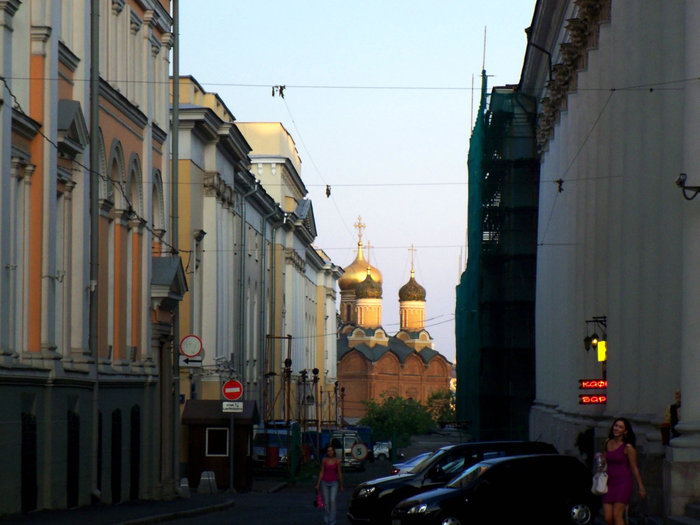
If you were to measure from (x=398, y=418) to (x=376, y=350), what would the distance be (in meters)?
30.9

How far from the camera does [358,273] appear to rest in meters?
180

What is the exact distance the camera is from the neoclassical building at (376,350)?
169 metres

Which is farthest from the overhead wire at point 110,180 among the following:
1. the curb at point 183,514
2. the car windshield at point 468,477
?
the car windshield at point 468,477

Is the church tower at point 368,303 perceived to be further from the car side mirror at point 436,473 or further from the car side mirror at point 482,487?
the car side mirror at point 482,487

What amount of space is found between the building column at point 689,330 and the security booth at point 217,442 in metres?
24.3

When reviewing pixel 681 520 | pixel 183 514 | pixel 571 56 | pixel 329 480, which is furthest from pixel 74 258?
pixel 571 56

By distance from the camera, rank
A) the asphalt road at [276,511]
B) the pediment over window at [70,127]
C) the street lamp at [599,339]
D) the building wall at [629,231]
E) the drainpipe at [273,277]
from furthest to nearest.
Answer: the drainpipe at [273,277] < the street lamp at [599,339] < the asphalt road at [276,511] < the pediment over window at [70,127] < the building wall at [629,231]

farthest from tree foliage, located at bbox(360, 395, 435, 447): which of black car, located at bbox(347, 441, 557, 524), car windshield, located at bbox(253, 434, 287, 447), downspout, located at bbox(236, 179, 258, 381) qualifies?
black car, located at bbox(347, 441, 557, 524)

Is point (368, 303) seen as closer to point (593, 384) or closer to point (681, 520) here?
point (593, 384)

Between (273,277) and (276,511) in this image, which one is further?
(273,277)

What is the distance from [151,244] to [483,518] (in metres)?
16.4

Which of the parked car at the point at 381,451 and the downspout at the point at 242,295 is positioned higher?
the downspout at the point at 242,295

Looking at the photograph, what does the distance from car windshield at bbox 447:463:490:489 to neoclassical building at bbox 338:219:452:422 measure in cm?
14266

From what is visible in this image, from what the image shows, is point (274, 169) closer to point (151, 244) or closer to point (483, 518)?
point (151, 244)
